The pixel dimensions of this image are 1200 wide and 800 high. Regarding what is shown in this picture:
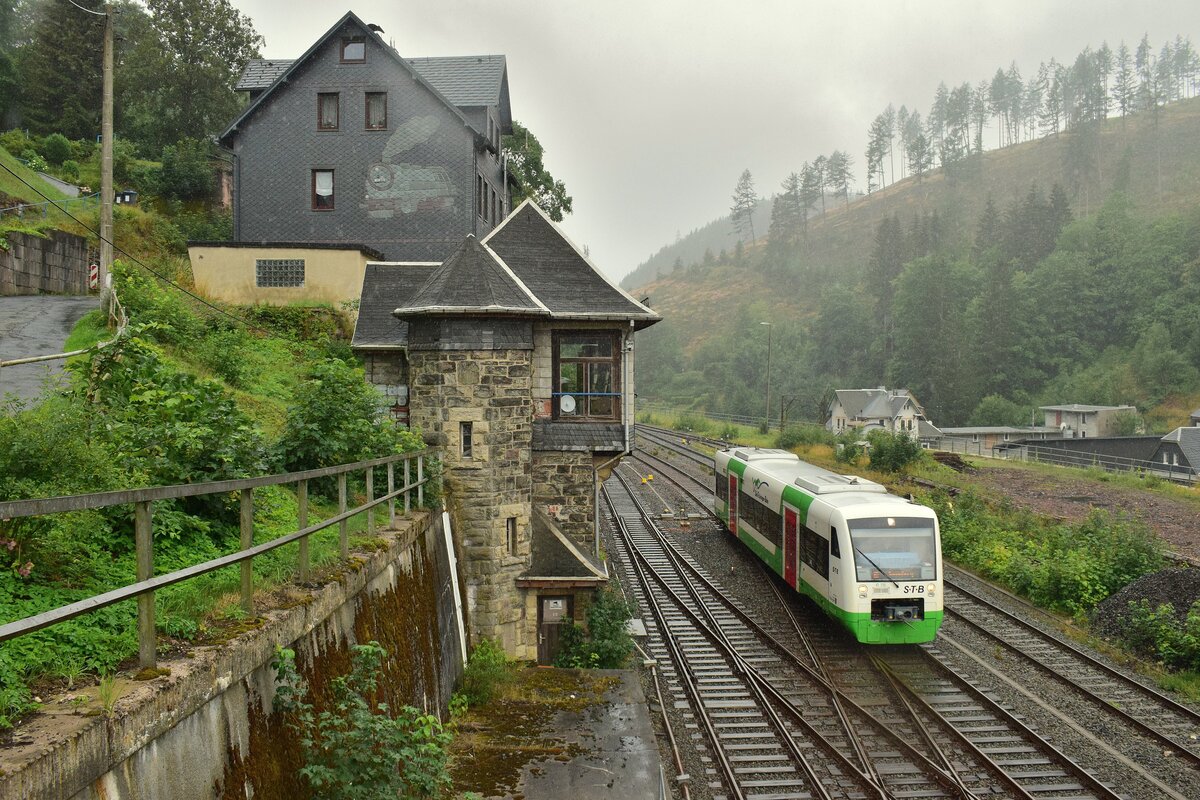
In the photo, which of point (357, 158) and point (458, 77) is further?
point (458, 77)

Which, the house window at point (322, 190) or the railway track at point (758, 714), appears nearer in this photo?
the railway track at point (758, 714)

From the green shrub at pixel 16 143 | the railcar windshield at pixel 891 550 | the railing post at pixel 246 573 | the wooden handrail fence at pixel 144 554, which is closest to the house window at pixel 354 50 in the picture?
the green shrub at pixel 16 143

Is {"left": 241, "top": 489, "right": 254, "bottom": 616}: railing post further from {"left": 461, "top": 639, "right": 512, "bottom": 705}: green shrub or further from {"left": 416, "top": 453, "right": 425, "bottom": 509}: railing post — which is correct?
{"left": 461, "top": 639, "right": 512, "bottom": 705}: green shrub

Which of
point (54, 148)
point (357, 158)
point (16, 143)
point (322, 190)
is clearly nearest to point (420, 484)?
point (357, 158)

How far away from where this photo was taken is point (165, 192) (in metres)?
35.9

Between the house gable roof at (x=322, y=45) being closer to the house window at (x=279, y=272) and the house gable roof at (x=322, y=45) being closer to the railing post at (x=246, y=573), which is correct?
the house window at (x=279, y=272)

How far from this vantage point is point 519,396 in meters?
15.5

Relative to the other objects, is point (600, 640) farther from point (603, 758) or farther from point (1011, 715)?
point (1011, 715)

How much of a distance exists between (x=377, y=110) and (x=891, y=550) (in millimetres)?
22225

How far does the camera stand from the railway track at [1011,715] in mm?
12383

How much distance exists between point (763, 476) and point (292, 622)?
57.8 ft

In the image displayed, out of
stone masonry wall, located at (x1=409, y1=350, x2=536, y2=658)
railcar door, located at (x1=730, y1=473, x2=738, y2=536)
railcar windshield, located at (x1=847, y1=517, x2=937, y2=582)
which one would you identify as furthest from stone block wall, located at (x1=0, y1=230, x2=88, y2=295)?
railcar windshield, located at (x1=847, y1=517, x2=937, y2=582)

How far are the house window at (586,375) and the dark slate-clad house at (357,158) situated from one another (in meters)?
13.4

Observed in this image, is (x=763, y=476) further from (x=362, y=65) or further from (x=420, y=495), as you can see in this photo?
(x=362, y=65)
